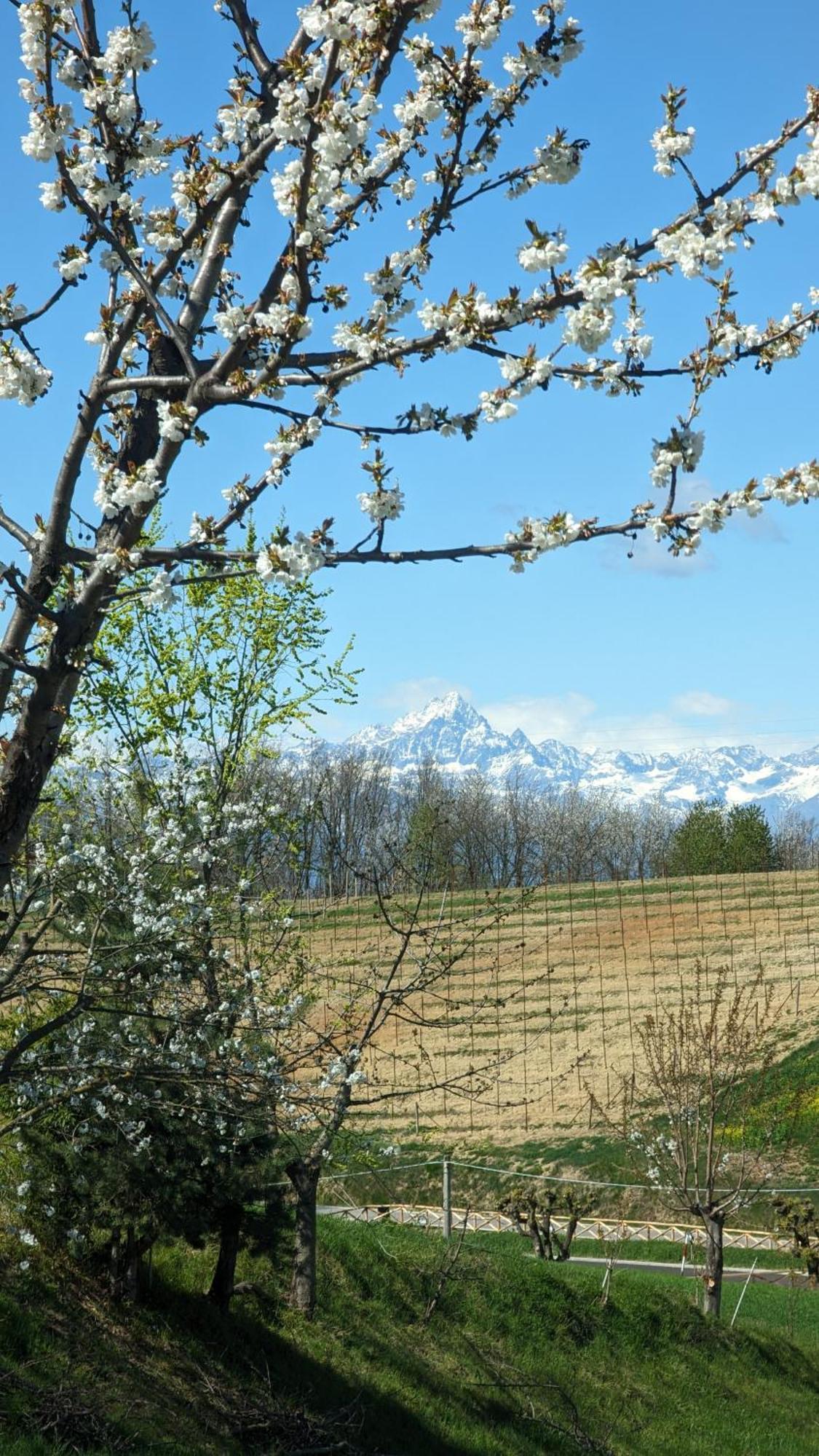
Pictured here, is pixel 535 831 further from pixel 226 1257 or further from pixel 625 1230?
pixel 226 1257

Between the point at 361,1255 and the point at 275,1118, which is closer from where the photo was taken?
the point at 275,1118

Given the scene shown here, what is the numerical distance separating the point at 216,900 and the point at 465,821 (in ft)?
238

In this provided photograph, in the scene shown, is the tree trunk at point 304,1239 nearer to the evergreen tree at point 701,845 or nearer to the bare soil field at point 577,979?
the bare soil field at point 577,979

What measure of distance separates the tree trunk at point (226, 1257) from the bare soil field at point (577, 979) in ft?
54.0

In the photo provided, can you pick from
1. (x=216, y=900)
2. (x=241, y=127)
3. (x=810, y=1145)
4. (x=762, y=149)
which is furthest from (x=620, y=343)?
(x=810, y=1145)

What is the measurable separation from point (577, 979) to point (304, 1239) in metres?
31.4

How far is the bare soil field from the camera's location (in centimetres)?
3412

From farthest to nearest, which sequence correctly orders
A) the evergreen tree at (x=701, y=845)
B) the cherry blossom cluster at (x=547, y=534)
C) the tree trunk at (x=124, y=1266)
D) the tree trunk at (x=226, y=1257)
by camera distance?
the evergreen tree at (x=701, y=845) → the tree trunk at (x=226, y=1257) → the tree trunk at (x=124, y=1266) → the cherry blossom cluster at (x=547, y=534)

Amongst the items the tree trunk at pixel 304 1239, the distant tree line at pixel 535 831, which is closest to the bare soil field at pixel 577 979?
the distant tree line at pixel 535 831

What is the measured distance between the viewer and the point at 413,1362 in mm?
12367

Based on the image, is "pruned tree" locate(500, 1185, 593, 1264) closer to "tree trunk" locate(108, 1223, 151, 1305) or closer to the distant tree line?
"tree trunk" locate(108, 1223, 151, 1305)

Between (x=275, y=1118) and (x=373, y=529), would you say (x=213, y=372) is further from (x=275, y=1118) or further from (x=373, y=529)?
(x=275, y=1118)

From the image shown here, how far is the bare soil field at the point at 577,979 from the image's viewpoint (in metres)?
34.1

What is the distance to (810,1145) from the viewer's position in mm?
29109
